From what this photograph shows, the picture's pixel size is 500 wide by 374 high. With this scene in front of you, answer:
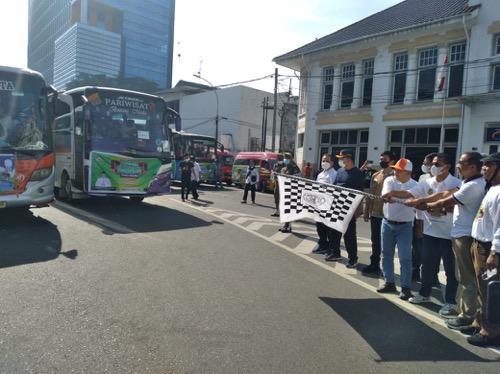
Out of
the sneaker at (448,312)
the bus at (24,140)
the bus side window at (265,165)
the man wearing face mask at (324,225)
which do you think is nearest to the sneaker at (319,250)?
the man wearing face mask at (324,225)

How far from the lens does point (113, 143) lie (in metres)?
12.0

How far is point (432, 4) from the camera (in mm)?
22375

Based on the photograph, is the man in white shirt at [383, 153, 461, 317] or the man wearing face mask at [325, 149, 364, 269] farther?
the man wearing face mask at [325, 149, 364, 269]

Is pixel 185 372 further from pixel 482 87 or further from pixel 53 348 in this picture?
pixel 482 87

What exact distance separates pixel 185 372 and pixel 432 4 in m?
24.4

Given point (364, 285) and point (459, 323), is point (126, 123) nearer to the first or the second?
point (364, 285)

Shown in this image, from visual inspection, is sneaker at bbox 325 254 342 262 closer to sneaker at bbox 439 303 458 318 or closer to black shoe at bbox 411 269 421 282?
black shoe at bbox 411 269 421 282

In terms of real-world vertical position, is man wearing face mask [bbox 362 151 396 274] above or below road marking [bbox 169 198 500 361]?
above

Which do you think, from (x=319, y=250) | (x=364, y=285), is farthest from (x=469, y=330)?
(x=319, y=250)

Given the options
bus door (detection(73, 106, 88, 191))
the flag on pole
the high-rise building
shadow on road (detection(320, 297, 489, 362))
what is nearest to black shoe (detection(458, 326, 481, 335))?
shadow on road (detection(320, 297, 489, 362))

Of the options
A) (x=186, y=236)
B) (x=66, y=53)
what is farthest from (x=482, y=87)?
(x=66, y=53)

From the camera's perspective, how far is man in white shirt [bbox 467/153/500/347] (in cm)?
403

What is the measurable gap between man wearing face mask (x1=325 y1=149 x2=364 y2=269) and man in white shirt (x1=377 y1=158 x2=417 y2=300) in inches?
47.9

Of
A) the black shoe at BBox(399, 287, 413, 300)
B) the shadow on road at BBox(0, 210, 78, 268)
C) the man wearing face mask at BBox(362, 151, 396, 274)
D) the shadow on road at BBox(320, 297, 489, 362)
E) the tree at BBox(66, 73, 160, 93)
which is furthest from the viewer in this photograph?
the tree at BBox(66, 73, 160, 93)
